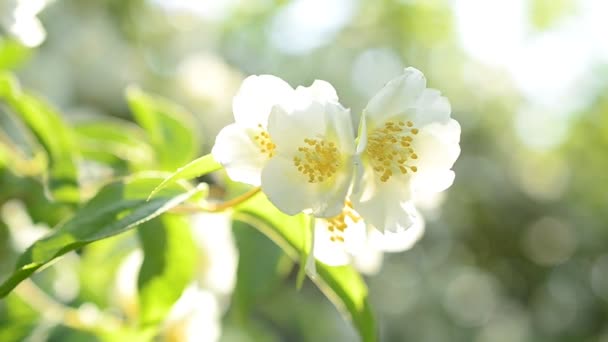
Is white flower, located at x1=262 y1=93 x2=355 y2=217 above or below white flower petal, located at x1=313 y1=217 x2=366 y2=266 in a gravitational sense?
above

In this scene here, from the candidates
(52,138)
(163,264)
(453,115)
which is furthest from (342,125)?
(453,115)

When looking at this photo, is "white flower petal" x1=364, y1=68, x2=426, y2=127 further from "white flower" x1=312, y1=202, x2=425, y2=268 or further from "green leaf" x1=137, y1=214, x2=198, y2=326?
"green leaf" x1=137, y1=214, x2=198, y2=326

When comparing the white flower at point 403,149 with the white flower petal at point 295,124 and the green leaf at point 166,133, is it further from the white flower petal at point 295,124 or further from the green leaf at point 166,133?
the green leaf at point 166,133

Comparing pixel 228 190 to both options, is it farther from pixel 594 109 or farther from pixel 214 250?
pixel 594 109

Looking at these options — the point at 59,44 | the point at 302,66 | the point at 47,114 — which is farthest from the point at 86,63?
the point at 47,114

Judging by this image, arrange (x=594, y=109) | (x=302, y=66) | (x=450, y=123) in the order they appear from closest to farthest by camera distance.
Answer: (x=450, y=123), (x=302, y=66), (x=594, y=109)

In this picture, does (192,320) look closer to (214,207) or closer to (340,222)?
(214,207)

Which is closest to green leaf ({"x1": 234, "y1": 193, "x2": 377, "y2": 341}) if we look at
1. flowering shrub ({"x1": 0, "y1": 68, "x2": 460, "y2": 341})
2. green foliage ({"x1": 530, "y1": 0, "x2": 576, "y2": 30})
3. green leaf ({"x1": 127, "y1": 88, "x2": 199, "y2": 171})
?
flowering shrub ({"x1": 0, "y1": 68, "x2": 460, "y2": 341})
